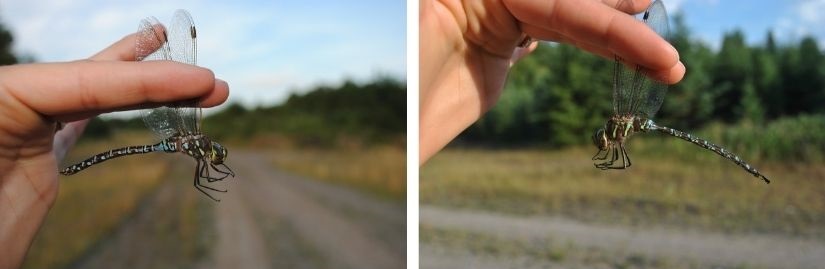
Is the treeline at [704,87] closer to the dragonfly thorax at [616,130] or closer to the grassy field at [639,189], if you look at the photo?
the grassy field at [639,189]

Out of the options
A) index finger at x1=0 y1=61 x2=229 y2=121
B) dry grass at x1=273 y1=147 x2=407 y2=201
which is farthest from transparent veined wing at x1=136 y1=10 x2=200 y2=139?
A: dry grass at x1=273 y1=147 x2=407 y2=201

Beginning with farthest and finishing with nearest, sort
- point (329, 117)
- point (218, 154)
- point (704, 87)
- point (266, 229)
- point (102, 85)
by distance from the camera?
point (266, 229) → point (329, 117) → point (704, 87) → point (218, 154) → point (102, 85)

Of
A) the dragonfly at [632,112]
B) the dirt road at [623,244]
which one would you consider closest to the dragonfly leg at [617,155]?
the dragonfly at [632,112]

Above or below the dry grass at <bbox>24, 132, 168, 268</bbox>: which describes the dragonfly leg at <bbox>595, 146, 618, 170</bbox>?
above

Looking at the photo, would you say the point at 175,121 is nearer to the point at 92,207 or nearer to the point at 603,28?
the point at 603,28

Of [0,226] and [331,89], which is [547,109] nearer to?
[331,89]

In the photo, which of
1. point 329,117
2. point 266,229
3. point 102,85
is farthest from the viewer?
point 266,229

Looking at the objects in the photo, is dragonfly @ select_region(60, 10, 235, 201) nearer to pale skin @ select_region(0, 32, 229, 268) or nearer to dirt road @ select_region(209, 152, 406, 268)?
pale skin @ select_region(0, 32, 229, 268)

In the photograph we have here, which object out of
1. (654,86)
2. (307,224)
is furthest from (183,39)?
(307,224)
